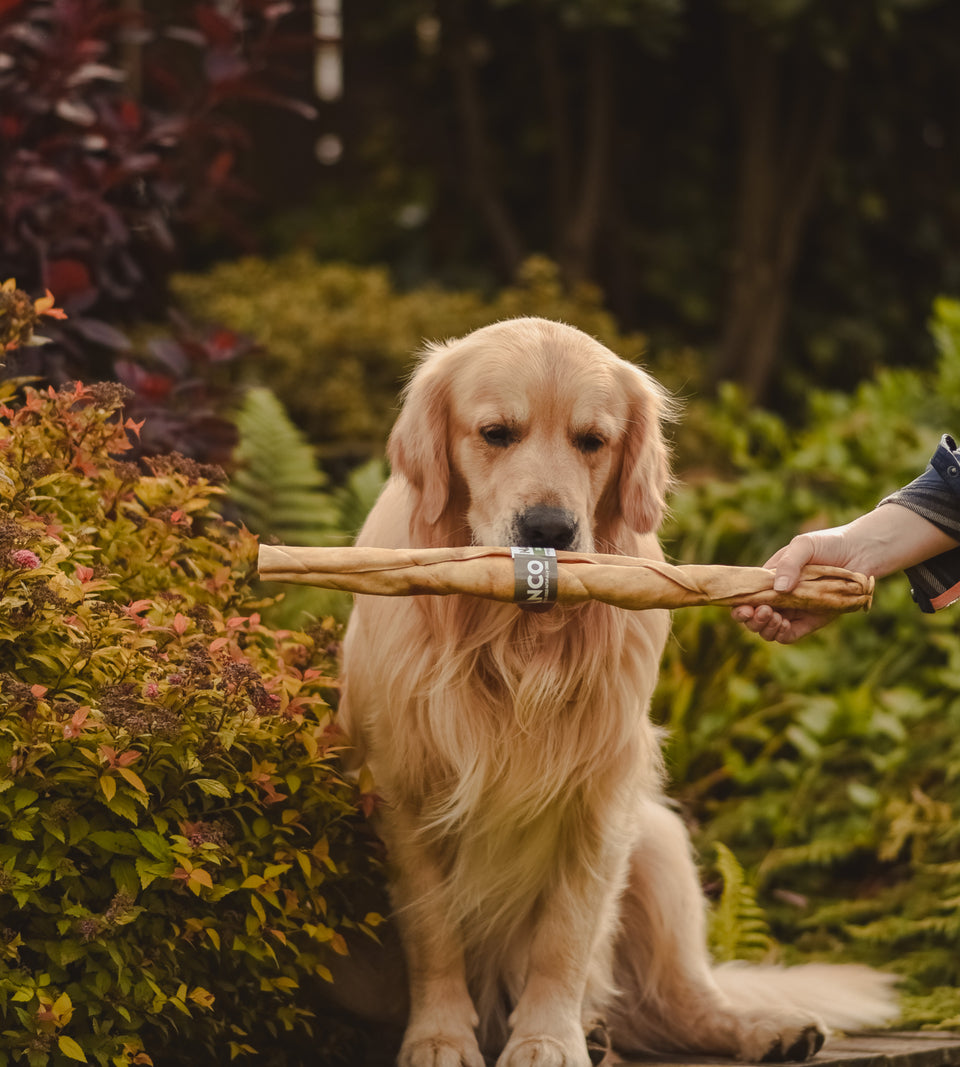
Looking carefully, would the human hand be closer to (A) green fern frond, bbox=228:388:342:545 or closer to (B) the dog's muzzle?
(B) the dog's muzzle

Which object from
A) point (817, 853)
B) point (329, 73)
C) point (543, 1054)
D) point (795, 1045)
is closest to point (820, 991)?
point (795, 1045)

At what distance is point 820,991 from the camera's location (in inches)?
133

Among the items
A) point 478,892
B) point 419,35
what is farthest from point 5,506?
point 419,35

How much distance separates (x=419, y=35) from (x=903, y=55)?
3.17m

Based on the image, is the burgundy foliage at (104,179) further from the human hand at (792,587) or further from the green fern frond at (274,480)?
the human hand at (792,587)

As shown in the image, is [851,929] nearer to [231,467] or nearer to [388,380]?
[231,467]

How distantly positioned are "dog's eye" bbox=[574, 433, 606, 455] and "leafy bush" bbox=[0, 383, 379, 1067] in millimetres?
734

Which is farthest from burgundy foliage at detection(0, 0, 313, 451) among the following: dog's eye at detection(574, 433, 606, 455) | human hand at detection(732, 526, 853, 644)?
human hand at detection(732, 526, 853, 644)

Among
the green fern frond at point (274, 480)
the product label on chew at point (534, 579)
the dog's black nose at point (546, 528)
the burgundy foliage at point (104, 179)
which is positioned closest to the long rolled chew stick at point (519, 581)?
the product label on chew at point (534, 579)

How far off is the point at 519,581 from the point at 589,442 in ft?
1.92

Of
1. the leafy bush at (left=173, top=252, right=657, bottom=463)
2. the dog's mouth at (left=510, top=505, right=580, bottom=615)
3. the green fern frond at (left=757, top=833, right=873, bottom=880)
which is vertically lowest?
the green fern frond at (left=757, top=833, right=873, bottom=880)

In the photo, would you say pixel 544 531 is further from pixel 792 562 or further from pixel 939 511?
pixel 939 511

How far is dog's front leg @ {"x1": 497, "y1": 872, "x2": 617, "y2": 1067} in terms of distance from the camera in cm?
278

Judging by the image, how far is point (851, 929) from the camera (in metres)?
3.94
